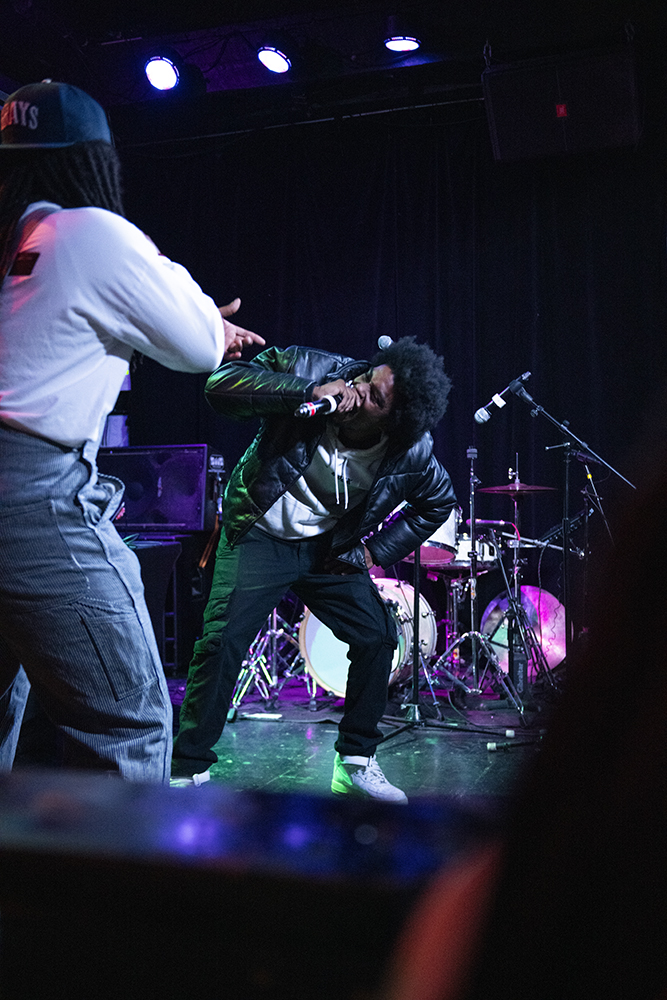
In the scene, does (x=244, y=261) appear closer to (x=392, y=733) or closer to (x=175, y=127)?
(x=175, y=127)

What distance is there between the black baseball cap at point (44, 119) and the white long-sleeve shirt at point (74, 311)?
6.6 inches

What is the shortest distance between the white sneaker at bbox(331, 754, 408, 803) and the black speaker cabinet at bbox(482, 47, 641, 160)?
17.8 feet

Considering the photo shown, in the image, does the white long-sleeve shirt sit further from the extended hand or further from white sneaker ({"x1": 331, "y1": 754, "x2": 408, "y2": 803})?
white sneaker ({"x1": 331, "y1": 754, "x2": 408, "y2": 803})

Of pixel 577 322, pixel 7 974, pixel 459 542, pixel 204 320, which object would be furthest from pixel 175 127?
pixel 7 974

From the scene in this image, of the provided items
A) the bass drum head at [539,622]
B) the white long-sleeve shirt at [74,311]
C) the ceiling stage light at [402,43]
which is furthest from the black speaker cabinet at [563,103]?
the white long-sleeve shirt at [74,311]

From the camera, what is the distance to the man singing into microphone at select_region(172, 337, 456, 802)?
11.1 ft

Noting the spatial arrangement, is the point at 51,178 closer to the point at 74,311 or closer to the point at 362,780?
the point at 74,311

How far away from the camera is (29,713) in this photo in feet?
13.6

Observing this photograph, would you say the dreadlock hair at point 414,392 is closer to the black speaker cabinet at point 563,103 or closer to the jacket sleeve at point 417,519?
the jacket sleeve at point 417,519

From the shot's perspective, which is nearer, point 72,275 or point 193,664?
point 72,275

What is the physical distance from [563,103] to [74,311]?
6.14m

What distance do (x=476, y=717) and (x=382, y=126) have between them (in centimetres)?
553

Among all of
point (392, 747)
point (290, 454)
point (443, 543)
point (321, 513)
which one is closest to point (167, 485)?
point (443, 543)

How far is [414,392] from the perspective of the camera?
132 inches
